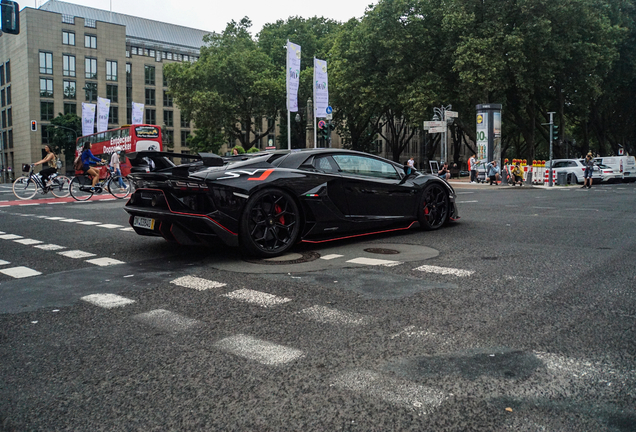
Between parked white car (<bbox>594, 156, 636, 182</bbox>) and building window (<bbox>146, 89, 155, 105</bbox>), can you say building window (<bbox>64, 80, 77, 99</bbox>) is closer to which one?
building window (<bbox>146, 89, 155, 105</bbox>)

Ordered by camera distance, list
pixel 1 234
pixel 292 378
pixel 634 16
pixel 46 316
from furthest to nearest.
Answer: pixel 634 16, pixel 1 234, pixel 46 316, pixel 292 378

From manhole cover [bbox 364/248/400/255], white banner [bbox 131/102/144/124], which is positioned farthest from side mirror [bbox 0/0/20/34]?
white banner [bbox 131/102/144/124]

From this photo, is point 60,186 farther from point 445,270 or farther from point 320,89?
point 445,270

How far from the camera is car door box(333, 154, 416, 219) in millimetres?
7289

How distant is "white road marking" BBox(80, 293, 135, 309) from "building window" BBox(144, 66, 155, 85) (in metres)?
82.1

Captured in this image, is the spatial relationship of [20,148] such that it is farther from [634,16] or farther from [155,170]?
[155,170]

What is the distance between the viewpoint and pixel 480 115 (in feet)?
106

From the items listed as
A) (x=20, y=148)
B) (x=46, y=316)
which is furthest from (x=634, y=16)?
(x=20, y=148)

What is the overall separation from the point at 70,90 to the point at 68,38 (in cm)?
654

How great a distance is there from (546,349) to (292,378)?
1.48 meters

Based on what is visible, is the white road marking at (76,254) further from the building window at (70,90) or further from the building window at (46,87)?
the building window at (70,90)

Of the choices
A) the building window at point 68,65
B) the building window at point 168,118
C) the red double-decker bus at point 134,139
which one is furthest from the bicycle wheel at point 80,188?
the building window at point 168,118

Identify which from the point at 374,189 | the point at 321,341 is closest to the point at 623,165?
the point at 374,189

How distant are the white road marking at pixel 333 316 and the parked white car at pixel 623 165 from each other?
1440 inches
